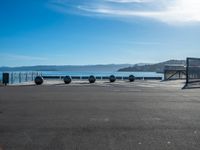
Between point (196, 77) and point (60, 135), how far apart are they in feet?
127

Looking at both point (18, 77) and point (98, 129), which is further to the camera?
point (18, 77)

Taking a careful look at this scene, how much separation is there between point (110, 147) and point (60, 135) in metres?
1.78

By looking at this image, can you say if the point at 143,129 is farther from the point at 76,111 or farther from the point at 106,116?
the point at 76,111

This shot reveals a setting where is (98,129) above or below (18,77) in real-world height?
below

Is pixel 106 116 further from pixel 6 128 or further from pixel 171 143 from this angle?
pixel 171 143

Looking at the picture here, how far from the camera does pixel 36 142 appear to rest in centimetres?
867

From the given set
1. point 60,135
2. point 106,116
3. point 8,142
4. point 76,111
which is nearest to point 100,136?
point 60,135

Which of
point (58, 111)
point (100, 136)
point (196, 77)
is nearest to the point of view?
point (100, 136)

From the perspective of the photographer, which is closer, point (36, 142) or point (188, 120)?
point (36, 142)

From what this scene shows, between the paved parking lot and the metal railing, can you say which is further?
the metal railing

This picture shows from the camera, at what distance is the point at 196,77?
152ft

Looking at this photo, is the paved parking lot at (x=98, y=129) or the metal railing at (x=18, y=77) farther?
the metal railing at (x=18, y=77)

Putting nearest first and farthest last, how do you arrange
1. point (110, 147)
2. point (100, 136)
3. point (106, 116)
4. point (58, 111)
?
point (110, 147)
point (100, 136)
point (106, 116)
point (58, 111)

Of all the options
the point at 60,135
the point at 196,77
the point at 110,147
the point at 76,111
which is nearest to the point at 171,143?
the point at 110,147
